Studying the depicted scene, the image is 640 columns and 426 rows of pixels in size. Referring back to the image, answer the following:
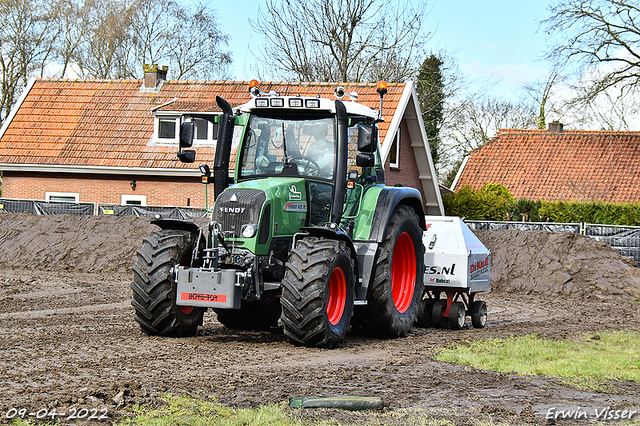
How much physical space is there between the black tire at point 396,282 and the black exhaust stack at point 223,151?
6.87 ft

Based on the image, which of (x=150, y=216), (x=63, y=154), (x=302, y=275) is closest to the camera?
(x=302, y=275)

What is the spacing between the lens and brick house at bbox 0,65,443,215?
25.4 m

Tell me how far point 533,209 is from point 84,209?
1445 centimetres

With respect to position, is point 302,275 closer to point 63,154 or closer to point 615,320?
point 615,320

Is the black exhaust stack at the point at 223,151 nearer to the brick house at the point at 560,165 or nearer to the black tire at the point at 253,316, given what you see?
the black tire at the point at 253,316

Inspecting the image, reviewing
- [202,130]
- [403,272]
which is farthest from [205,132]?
[403,272]

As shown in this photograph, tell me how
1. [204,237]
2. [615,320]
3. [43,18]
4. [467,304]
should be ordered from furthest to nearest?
1. [43,18]
2. [615,320]
3. [467,304]
4. [204,237]

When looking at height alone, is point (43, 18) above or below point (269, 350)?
above

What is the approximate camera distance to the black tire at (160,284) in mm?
8758

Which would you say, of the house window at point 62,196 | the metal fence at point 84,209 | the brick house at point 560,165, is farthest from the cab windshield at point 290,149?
the brick house at point 560,165

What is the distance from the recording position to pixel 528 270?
62.7 feet

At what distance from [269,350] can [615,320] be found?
294 inches

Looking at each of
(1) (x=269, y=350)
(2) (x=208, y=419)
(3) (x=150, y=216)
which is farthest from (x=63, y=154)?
(2) (x=208, y=419)

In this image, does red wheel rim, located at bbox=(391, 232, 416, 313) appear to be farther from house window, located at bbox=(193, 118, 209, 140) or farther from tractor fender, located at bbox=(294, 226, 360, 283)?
house window, located at bbox=(193, 118, 209, 140)
